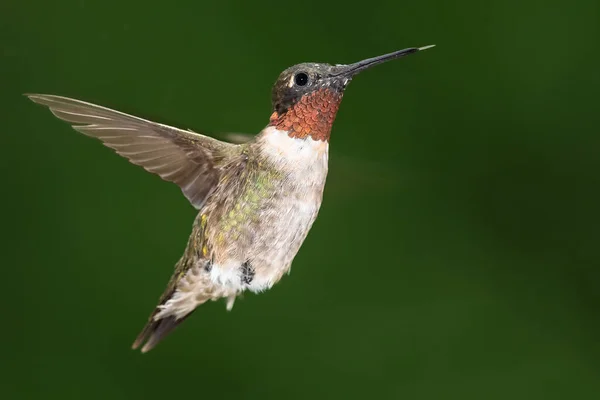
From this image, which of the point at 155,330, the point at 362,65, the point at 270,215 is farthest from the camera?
the point at 155,330

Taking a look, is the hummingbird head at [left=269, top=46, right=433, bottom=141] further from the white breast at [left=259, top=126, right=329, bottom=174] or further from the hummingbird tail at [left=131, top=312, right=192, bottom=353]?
the hummingbird tail at [left=131, top=312, right=192, bottom=353]

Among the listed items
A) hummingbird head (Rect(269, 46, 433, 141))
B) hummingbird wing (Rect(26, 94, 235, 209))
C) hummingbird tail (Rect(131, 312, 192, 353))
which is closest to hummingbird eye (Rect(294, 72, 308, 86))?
hummingbird head (Rect(269, 46, 433, 141))

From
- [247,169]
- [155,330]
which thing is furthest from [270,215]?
[155,330]

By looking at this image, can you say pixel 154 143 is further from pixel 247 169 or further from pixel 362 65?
pixel 362 65

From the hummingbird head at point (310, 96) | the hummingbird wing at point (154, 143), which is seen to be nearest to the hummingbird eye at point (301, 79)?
the hummingbird head at point (310, 96)

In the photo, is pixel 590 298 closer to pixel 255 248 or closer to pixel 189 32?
pixel 189 32

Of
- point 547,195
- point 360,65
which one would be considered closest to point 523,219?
point 547,195
